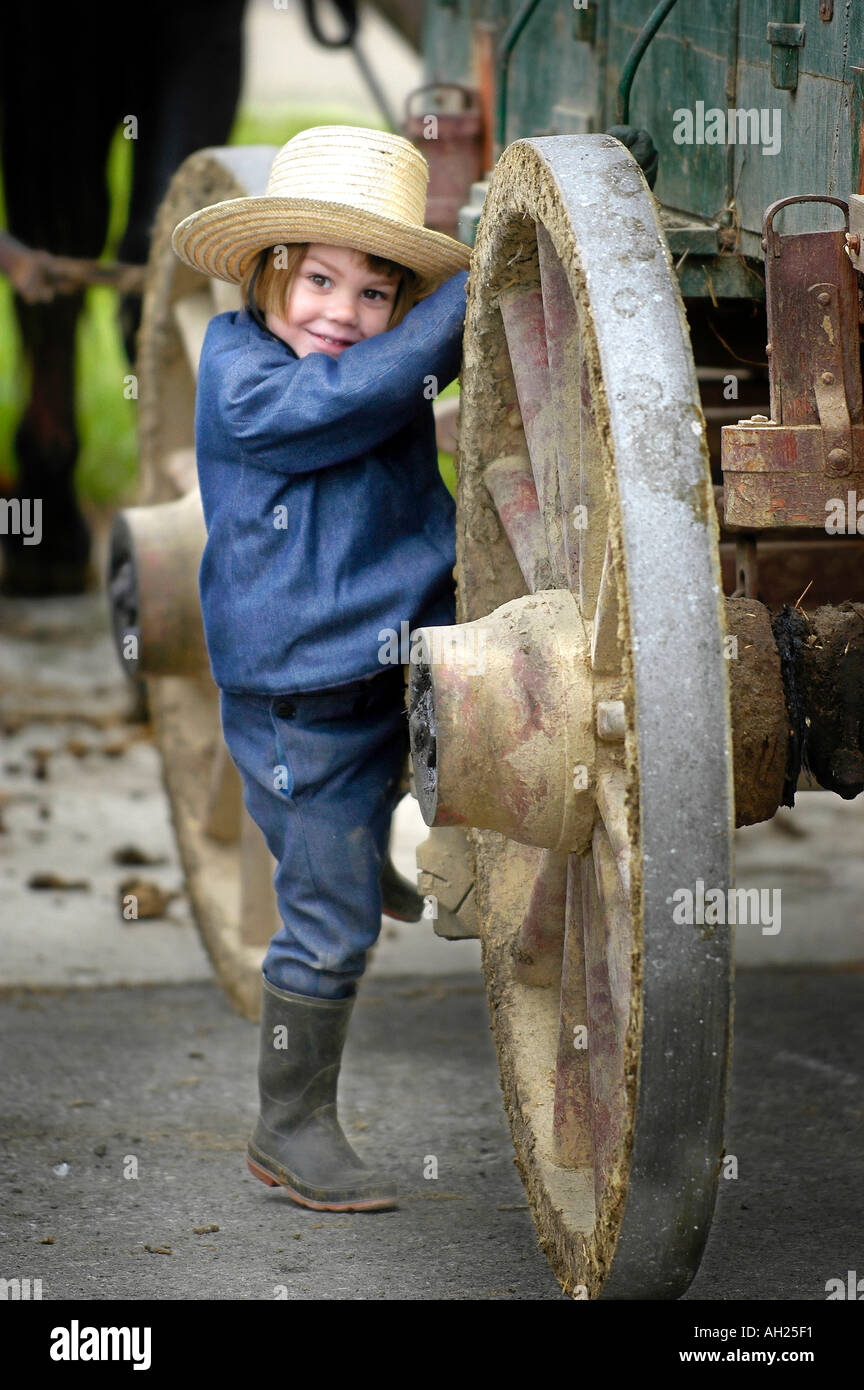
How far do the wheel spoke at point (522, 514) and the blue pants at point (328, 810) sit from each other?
255 millimetres

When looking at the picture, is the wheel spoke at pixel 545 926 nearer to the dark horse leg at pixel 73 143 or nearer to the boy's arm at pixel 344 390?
the boy's arm at pixel 344 390

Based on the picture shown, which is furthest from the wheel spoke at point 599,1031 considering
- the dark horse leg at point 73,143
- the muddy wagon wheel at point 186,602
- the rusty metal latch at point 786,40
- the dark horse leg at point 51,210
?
the dark horse leg at point 51,210

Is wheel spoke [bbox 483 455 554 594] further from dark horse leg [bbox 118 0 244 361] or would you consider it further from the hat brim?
dark horse leg [bbox 118 0 244 361]

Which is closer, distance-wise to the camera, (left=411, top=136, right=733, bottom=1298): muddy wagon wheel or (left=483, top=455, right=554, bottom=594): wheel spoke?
(left=411, top=136, right=733, bottom=1298): muddy wagon wheel

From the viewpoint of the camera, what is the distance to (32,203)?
5.65 m

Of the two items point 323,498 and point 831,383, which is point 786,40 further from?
point 323,498

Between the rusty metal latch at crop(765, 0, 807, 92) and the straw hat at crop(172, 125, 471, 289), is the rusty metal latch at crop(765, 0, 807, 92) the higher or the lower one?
the higher one

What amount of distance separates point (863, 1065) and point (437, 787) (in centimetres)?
133

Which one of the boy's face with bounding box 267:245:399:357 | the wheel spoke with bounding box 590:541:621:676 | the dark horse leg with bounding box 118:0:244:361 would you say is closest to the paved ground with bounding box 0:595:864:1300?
the wheel spoke with bounding box 590:541:621:676

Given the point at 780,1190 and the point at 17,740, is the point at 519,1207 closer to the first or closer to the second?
the point at 780,1190

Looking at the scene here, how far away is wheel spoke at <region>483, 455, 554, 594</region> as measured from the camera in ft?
6.97

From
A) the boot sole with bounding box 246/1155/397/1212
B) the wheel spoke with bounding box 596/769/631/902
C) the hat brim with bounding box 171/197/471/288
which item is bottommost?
the boot sole with bounding box 246/1155/397/1212

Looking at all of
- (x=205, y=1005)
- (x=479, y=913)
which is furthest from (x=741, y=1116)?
(x=205, y=1005)

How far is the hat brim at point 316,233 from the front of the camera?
221 centimetres
